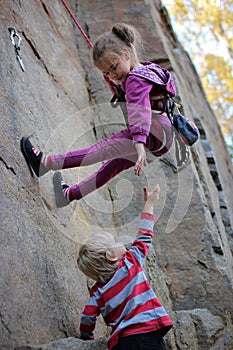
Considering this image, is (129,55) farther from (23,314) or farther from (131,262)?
(23,314)

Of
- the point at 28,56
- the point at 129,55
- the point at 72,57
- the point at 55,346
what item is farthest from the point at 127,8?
the point at 55,346

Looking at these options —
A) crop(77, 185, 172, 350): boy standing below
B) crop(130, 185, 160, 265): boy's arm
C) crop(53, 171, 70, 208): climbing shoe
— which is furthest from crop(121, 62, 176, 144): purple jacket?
crop(77, 185, 172, 350): boy standing below

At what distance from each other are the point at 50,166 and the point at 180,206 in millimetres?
1701

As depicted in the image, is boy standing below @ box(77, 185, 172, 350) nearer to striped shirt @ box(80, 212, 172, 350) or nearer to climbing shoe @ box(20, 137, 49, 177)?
striped shirt @ box(80, 212, 172, 350)

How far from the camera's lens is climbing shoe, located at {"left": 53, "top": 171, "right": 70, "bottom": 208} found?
3.88 m

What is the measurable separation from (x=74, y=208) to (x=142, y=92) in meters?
1.09

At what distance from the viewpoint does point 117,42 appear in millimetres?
3818

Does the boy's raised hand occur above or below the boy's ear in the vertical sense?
above

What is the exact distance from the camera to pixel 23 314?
2.83 m

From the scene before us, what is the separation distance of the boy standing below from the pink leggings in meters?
0.84

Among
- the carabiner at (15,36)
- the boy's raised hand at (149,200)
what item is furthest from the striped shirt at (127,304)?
the carabiner at (15,36)

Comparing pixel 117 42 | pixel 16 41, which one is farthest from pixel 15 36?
pixel 117 42

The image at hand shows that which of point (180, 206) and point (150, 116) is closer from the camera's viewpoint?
point (150, 116)

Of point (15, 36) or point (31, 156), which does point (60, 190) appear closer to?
point (31, 156)
